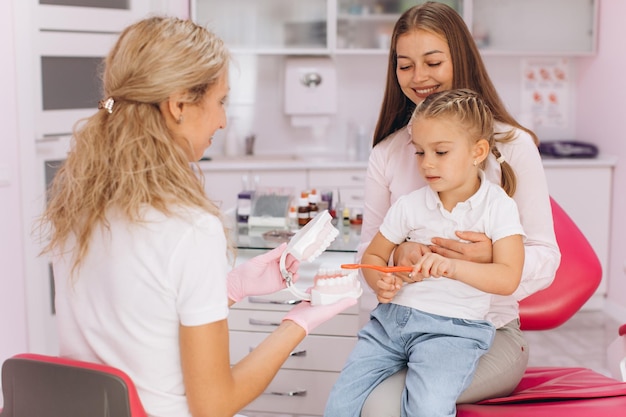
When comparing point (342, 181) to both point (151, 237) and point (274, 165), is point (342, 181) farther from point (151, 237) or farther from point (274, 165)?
point (151, 237)

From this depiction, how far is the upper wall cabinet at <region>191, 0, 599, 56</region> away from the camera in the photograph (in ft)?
15.5

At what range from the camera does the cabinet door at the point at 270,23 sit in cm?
473

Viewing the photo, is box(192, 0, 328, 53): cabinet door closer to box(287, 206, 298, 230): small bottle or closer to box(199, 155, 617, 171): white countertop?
box(199, 155, 617, 171): white countertop

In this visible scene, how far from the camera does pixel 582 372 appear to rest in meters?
2.09

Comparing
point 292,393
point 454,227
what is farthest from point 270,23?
point 454,227

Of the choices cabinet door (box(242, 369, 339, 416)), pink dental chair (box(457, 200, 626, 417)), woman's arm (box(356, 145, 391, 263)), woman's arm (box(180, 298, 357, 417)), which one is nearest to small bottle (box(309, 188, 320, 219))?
cabinet door (box(242, 369, 339, 416))

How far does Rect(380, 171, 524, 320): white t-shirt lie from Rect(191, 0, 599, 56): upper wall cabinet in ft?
9.56

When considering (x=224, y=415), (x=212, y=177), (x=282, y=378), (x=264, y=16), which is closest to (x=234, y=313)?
(x=282, y=378)

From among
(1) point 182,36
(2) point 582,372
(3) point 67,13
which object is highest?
(3) point 67,13

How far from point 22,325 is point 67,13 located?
1.44 meters

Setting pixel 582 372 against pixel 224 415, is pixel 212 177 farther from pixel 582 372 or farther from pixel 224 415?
pixel 224 415

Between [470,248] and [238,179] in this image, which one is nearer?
[470,248]

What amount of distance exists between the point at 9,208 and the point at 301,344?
5.35 ft

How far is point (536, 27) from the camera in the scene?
4.82 meters
